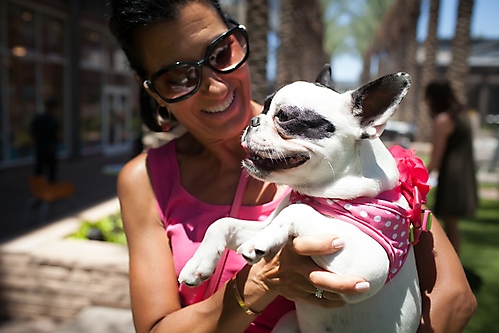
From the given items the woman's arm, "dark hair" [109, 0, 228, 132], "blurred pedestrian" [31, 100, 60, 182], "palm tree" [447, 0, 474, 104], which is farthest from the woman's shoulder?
"palm tree" [447, 0, 474, 104]

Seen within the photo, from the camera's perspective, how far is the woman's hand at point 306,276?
127 cm

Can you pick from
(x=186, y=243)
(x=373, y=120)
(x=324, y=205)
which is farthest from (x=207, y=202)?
(x=373, y=120)

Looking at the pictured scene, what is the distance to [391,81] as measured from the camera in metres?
1.35

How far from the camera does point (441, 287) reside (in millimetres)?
1604

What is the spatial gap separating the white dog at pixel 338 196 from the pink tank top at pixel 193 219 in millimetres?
186

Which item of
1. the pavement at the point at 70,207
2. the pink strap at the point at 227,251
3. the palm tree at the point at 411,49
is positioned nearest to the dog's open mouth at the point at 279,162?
the pink strap at the point at 227,251

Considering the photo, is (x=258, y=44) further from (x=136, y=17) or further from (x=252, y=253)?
(x=252, y=253)

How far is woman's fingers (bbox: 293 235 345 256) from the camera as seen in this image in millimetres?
1271

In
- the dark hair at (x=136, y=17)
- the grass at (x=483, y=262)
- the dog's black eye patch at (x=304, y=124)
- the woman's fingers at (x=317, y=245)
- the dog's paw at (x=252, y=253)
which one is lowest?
the grass at (x=483, y=262)

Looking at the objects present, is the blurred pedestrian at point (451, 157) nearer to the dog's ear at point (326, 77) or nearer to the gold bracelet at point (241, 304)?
the dog's ear at point (326, 77)

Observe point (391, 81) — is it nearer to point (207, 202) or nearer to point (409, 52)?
point (207, 202)

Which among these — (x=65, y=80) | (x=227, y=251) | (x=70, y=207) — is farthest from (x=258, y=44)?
(x=65, y=80)

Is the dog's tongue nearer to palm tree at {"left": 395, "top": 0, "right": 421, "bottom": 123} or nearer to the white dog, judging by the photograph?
the white dog

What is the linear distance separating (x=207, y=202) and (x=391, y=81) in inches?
33.1
